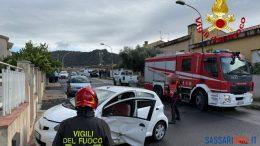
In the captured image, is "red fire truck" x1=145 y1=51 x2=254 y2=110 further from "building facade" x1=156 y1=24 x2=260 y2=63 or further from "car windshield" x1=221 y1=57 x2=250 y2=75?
"building facade" x1=156 y1=24 x2=260 y2=63

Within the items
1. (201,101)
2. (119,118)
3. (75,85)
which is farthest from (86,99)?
(75,85)

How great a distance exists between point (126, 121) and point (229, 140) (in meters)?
3.89

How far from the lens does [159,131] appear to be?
1047 cm

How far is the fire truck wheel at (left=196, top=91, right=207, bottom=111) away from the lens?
1717cm

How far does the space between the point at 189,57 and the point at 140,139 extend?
34.5 feet

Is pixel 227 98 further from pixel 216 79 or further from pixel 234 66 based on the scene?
pixel 234 66

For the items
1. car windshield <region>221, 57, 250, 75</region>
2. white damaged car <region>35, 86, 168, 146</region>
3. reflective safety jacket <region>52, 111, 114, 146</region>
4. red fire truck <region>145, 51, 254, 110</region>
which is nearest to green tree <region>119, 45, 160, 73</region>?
red fire truck <region>145, 51, 254, 110</region>

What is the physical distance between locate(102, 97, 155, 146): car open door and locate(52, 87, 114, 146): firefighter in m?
4.97

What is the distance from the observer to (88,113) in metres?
3.51

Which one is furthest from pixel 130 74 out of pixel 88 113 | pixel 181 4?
pixel 88 113

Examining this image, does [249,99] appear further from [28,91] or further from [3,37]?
[3,37]

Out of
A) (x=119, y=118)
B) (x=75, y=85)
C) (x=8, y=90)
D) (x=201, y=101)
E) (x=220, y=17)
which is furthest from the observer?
(x=220, y=17)

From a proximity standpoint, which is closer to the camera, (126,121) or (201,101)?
(126,121)

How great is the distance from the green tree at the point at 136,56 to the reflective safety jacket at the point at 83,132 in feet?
134
